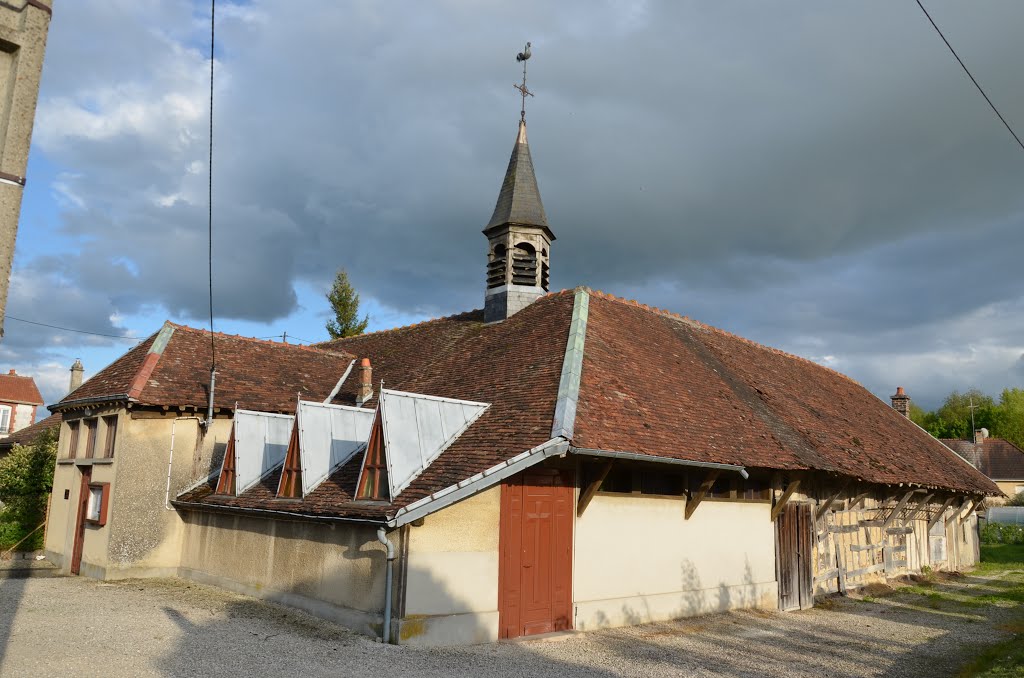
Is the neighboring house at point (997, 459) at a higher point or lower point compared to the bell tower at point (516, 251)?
lower

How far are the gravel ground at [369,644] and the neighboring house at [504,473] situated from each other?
54 centimetres

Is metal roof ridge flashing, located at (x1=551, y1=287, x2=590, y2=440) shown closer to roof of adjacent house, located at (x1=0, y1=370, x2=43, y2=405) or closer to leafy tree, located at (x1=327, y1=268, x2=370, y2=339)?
leafy tree, located at (x1=327, y1=268, x2=370, y2=339)

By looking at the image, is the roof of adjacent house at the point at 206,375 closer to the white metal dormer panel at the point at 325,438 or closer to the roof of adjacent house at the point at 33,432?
the white metal dormer panel at the point at 325,438

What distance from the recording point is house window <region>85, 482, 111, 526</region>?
14.7 m

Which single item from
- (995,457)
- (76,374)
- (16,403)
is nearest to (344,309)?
(76,374)

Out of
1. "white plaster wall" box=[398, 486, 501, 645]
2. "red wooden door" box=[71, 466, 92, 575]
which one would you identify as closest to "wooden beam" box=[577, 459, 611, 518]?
"white plaster wall" box=[398, 486, 501, 645]

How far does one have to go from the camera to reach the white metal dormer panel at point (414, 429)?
10352mm

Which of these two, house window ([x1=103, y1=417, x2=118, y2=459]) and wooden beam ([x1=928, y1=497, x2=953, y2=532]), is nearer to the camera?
house window ([x1=103, y1=417, x2=118, y2=459])

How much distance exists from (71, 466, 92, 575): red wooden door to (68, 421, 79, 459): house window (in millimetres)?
963

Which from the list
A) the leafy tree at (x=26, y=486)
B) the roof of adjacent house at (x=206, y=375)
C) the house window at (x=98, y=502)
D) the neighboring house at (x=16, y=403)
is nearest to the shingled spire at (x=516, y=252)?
the roof of adjacent house at (x=206, y=375)

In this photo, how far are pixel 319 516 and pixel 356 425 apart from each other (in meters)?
2.68

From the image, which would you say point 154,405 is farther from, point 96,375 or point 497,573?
point 497,573

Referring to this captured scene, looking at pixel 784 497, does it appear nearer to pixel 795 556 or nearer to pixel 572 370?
pixel 795 556

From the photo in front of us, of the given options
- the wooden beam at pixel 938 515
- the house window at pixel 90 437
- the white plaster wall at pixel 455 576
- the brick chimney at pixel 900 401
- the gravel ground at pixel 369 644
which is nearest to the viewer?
the gravel ground at pixel 369 644
